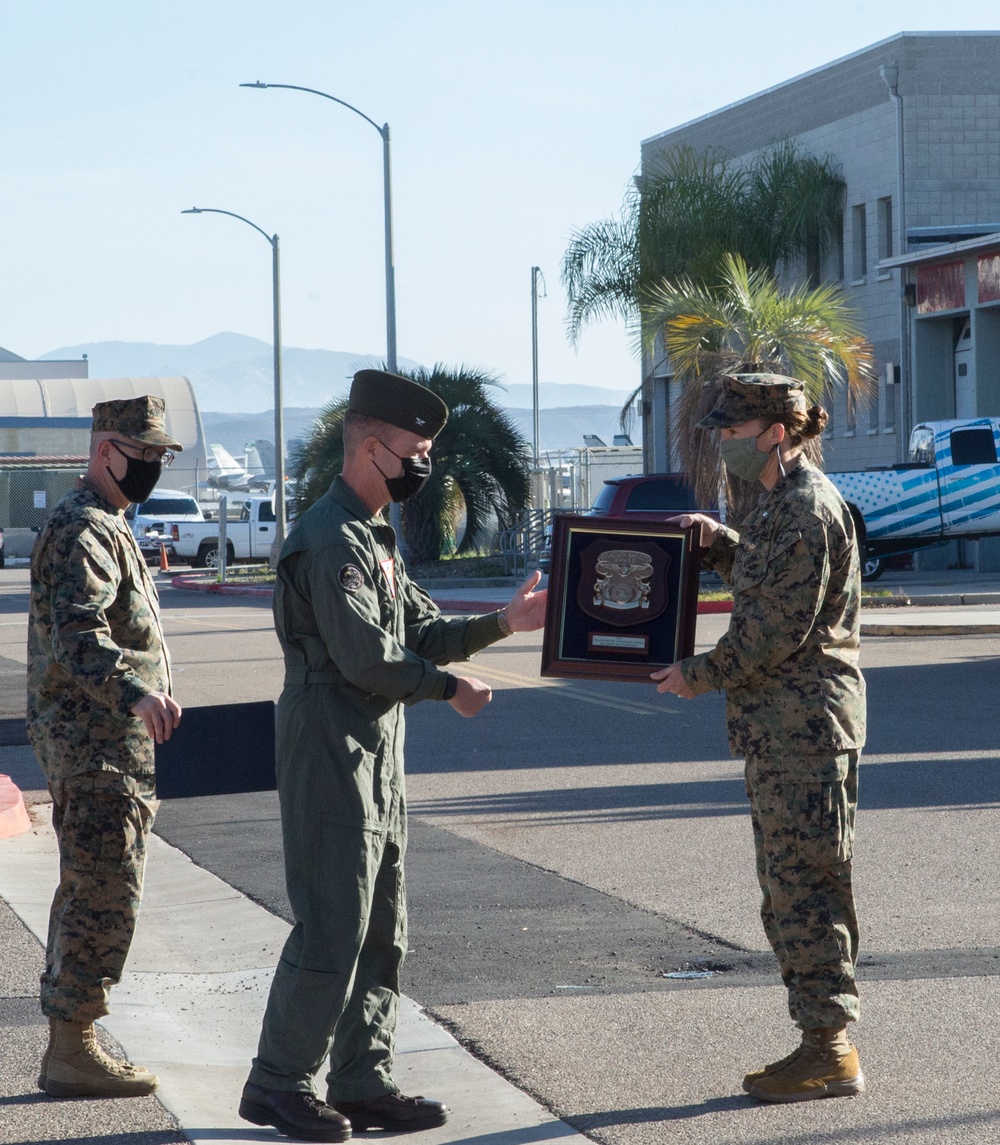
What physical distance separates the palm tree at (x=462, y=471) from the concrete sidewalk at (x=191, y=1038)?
26.1m

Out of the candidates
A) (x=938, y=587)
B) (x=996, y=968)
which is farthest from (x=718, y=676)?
(x=938, y=587)

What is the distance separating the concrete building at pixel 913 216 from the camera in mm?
33125

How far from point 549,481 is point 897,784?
29.7 metres

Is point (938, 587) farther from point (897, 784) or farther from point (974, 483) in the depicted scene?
point (897, 784)

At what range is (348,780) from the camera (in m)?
4.44

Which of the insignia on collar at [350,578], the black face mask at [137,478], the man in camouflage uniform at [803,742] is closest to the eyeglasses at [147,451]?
the black face mask at [137,478]

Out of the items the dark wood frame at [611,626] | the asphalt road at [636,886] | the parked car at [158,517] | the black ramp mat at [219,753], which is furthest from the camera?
the parked car at [158,517]

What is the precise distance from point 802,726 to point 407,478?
4.25ft

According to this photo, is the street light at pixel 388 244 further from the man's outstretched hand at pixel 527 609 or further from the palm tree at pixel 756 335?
the man's outstretched hand at pixel 527 609

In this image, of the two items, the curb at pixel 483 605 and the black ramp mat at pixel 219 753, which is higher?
the black ramp mat at pixel 219 753

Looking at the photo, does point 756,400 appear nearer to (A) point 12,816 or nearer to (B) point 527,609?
(B) point 527,609

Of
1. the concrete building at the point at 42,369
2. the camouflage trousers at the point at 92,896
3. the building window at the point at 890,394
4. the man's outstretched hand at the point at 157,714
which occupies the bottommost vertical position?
the camouflage trousers at the point at 92,896

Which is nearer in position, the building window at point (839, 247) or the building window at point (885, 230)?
the building window at point (885, 230)

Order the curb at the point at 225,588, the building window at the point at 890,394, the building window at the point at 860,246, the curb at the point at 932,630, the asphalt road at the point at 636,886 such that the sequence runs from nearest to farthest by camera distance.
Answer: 1. the asphalt road at the point at 636,886
2. the curb at the point at 932,630
3. the curb at the point at 225,588
4. the building window at the point at 890,394
5. the building window at the point at 860,246
